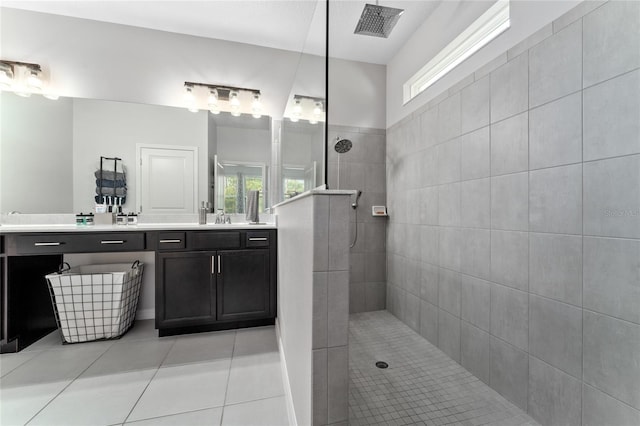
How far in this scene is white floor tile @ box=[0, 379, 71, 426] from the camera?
1.21 m

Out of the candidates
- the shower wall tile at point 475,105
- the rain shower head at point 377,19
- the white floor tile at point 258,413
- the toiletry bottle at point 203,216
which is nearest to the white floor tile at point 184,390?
the white floor tile at point 258,413

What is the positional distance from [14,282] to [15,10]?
2.18 metres

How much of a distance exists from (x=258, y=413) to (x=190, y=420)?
0.32 meters

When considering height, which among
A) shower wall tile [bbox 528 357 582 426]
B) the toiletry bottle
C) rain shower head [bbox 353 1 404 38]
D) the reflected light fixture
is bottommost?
shower wall tile [bbox 528 357 582 426]

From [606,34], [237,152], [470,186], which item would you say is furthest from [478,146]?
[237,152]

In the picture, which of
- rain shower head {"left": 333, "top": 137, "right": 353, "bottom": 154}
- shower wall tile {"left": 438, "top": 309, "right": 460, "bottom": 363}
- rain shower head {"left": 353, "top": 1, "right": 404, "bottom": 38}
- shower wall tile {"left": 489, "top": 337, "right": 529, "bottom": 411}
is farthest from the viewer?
rain shower head {"left": 333, "top": 137, "right": 353, "bottom": 154}

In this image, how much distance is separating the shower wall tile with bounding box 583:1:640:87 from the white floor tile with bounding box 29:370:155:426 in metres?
2.57

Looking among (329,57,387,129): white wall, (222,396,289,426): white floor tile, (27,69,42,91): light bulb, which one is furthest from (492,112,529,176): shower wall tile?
(27,69,42,91): light bulb

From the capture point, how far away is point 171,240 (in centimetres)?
197

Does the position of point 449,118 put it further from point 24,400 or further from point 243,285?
point 24,400

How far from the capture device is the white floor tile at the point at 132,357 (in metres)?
1.59

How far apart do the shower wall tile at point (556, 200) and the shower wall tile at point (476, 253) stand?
Result: 0.30 m

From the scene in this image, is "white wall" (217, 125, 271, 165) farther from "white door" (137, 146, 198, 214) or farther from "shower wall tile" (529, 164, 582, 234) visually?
"shower wall tile" (529, 164, 582, 234)

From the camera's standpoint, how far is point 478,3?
1620 millimetres
